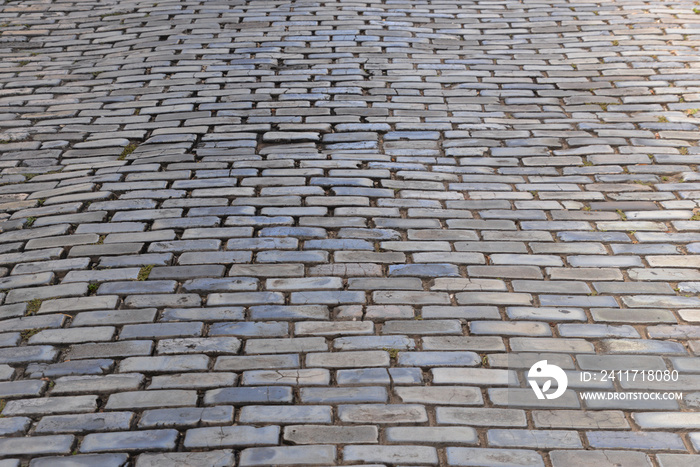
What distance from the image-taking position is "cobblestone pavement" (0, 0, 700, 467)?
7.90 ft

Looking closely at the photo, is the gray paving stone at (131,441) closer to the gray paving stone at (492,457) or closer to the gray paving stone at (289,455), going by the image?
the gray paving stone at (289,455)

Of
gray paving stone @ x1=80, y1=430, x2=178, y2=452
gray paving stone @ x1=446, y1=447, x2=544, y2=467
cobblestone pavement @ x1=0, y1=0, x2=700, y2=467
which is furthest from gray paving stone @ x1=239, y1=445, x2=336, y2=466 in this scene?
gray paving stone @ x1=446, y1=447, x2=544, y2=467

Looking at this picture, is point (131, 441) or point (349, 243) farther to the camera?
point (349, 243)

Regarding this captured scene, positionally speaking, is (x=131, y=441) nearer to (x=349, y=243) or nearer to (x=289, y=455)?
(x=289, y=455)

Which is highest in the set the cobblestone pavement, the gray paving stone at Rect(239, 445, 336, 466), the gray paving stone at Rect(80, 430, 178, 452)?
the gray paving stone at Rect(80, 430, 178, 452)

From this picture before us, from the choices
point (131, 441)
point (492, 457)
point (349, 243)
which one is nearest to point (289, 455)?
point (131, 441)

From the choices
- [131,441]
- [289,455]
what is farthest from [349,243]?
[131,441]

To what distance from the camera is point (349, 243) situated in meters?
3.36

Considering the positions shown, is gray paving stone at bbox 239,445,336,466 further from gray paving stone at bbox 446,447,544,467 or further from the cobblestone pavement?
gray paving stone at bbox 446,447,544,467

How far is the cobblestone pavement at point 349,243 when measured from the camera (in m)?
2.41

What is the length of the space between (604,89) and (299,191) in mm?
2602

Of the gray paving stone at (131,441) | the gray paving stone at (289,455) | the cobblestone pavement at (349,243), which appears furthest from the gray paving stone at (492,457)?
the gray paving stone at (131,441)

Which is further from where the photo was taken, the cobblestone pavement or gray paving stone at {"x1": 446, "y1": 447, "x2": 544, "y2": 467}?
the cobblestone pavement

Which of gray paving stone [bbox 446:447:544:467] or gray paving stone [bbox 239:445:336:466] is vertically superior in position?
gray paving stone [bbox 239:445:336:466]
